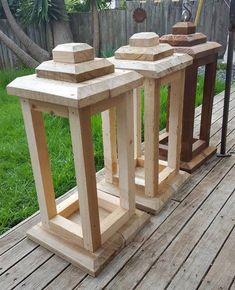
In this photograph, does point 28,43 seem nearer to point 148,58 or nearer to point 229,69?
point 229,69

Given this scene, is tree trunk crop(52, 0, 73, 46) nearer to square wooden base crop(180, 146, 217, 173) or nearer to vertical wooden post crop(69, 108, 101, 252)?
square wooden base crop(180, 146, 217, 173)

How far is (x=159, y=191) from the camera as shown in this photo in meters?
1.86

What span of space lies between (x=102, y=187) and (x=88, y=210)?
65cm

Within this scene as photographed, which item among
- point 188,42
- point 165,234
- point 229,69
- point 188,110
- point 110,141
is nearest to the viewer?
point 165,234

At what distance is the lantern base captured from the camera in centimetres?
178

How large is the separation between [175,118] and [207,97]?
0.54 m

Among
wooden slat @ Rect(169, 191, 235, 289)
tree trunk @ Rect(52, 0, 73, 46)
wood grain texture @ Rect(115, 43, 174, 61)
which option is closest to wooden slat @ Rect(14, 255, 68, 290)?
wooden slat @ Rect(169, 191, 235, 289)

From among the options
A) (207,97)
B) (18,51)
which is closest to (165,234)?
(207,97)

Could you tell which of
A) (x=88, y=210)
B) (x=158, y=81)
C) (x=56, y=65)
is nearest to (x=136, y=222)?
(x=88, y=210)

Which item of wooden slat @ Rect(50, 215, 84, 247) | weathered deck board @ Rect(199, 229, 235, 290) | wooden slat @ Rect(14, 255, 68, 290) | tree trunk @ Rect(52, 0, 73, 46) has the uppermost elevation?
tree trunk @ Rect(52, 0, 73, 46)

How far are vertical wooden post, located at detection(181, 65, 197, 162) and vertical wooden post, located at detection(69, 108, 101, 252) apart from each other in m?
0.99

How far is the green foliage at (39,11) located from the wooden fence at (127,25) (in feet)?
1.01

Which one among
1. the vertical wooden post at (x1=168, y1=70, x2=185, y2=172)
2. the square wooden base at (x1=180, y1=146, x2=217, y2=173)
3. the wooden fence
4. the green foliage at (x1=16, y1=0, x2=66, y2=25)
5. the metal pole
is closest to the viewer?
the vertical wooden post at (x1=168, y1=70, x2=185, y2=172)

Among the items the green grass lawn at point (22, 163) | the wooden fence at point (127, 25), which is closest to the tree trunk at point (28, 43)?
the wooden fence at point (127, 25)
